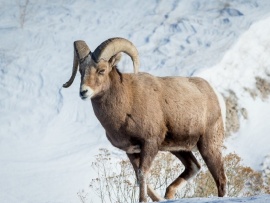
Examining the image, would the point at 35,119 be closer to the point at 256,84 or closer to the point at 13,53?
the point at 13,53

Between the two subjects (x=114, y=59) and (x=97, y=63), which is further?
(x=114, y=59)

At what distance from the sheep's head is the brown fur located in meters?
0.01

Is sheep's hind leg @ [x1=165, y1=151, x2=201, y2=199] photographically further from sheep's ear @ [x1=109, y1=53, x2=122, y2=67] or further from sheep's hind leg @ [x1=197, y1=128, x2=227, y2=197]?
sheep's ear @ [x1=109, y1=53, x2=122, y2=67]

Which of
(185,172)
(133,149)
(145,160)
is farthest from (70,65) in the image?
(145,160)

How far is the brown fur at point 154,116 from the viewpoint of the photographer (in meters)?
7.00

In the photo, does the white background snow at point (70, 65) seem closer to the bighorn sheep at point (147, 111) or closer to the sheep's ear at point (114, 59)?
the bighorn sheep at point (147, 111)

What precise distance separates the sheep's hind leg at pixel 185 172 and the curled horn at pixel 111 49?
1.42 meters

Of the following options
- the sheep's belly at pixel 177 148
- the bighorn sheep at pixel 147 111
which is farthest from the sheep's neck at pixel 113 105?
the sheep's belly at pixel 177 148

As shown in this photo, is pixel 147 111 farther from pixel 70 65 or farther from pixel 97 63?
pixel 70 65

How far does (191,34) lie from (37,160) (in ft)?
23.6

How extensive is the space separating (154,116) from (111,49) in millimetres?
918

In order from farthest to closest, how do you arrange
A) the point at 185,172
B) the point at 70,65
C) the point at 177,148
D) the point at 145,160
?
the point at 70,65
the point at 185,172
the point at 177,148
the point at 145,160

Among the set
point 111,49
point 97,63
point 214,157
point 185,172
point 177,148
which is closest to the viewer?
point 97,63

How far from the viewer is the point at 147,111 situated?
7184mm
